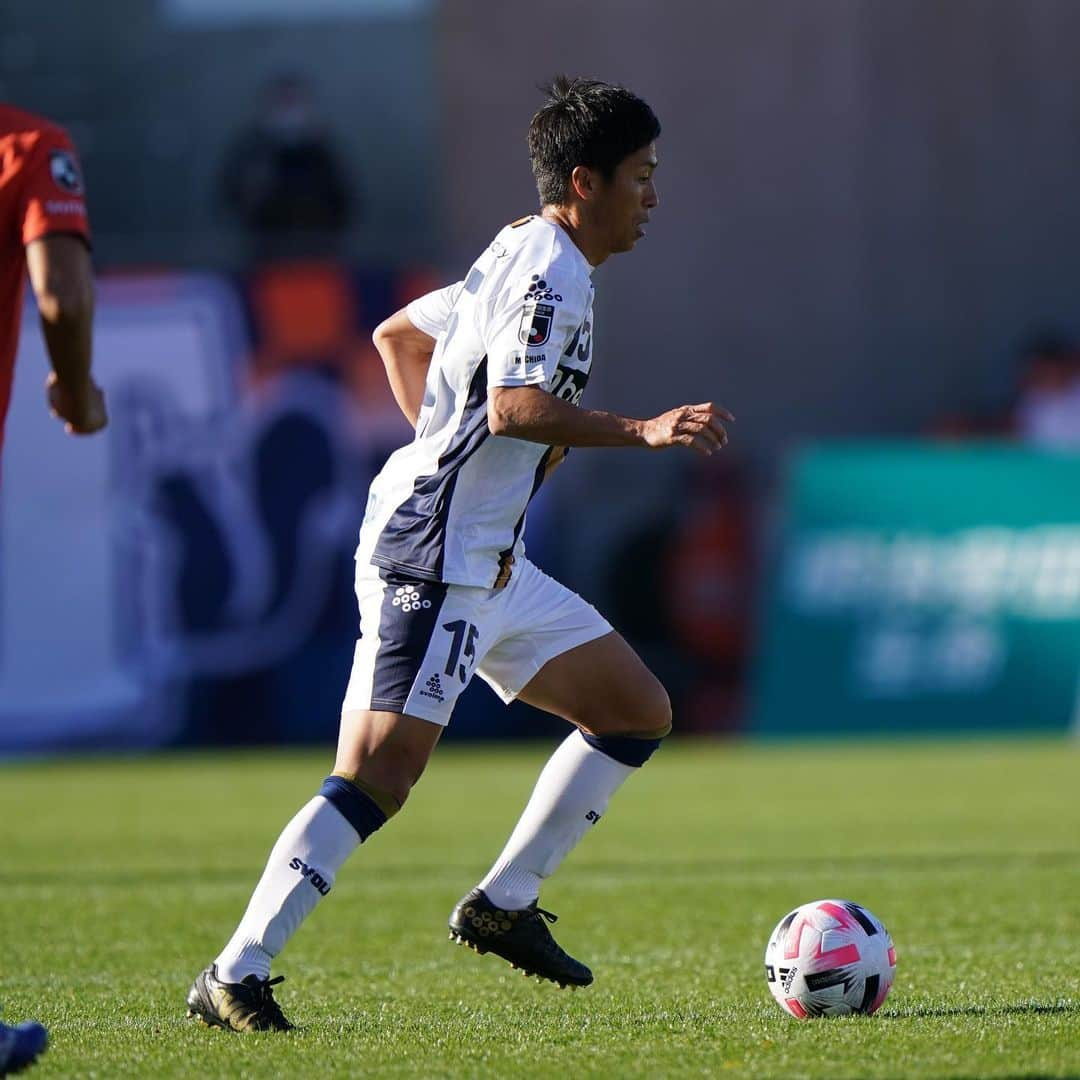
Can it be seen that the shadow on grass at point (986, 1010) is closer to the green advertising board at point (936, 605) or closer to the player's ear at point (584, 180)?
the player's ear at point (584, 180)

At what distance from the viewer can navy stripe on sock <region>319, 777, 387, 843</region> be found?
198 inches

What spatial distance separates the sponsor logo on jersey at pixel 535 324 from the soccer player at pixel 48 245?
1081 mm

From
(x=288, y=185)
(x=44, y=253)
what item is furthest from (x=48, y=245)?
(x=288, y=185)

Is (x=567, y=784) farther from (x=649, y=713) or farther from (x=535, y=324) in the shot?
(x=535, y=324)

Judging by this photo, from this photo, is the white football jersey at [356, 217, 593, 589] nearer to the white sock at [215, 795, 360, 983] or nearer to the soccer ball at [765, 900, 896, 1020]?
the white sock at [215, 795, 360, 983]

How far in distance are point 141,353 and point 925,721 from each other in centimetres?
725

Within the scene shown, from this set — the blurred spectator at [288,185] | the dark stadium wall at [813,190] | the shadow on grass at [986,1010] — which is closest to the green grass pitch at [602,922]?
the shadow on grass at [986,1010]

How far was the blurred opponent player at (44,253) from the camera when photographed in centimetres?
426

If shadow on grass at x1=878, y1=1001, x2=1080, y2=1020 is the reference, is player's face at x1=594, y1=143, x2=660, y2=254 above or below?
above

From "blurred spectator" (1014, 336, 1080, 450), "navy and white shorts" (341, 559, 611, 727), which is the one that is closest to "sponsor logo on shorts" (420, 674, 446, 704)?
"navy and white shorts" (341, 559, 611, 727)

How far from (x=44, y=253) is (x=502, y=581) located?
5.29 feet

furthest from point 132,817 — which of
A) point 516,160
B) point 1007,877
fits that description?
point 516,160

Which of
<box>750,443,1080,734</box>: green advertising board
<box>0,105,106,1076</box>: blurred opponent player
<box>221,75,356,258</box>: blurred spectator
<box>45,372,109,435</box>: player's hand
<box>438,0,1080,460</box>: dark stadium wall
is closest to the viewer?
<box>0,105,106,1076</box>: blurred opponent player

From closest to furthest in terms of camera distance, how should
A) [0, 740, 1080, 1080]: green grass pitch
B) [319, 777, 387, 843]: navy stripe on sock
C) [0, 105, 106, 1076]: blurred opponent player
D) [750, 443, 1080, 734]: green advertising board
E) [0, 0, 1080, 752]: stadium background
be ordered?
1. [0, 105, 106, 1076]: blurred opponent player
2. [0, 740, 1080, 1080]: green grass pitch
3. [319, 777, 387, 843]: navy stripe on sock
4. [750, 443, 1080, 734]: green advertising board
5. [0, 0, 1080, 752]: stadium background
